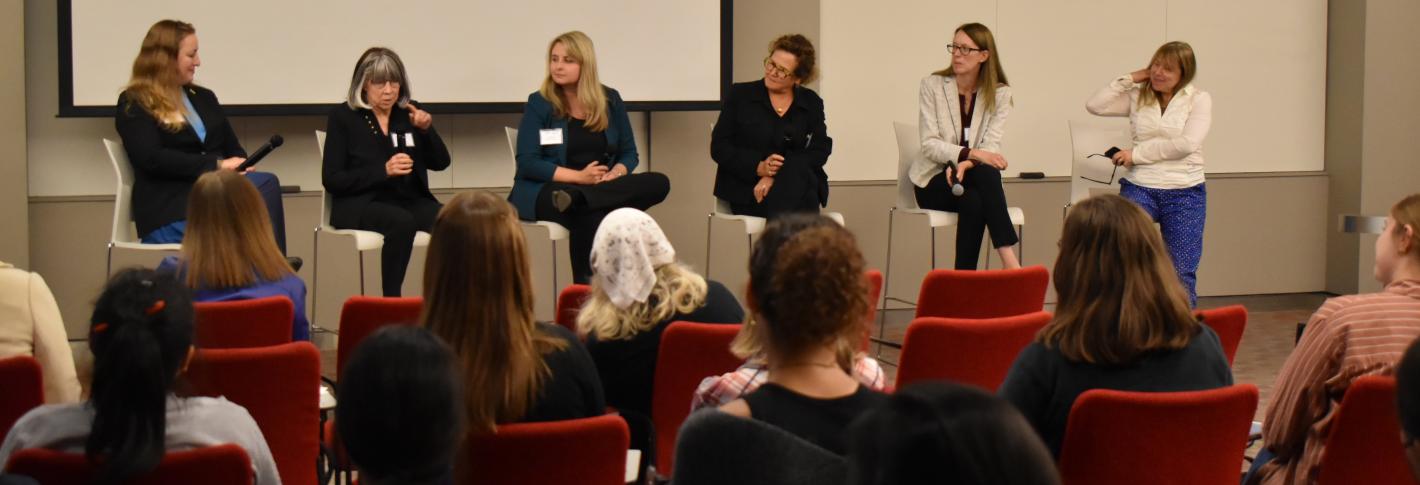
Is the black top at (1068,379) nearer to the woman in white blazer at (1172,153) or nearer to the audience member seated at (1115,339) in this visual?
the audience member seated at (1115,339)

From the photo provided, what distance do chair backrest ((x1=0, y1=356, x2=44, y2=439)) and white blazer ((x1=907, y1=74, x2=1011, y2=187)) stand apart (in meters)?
4.54

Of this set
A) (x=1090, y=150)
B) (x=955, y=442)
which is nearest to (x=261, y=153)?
(x=1090, y=150)

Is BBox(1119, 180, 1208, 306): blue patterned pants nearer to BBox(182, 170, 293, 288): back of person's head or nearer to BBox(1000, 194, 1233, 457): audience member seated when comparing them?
BBox(1000, 194, 1233, 457): audience member seated

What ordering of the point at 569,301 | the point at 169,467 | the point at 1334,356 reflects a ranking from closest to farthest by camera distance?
the point at 169,467 → the point at 1334,356 → the point at 569,301

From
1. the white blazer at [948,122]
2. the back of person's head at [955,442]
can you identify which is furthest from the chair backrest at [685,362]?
the white blazer at [948,122]

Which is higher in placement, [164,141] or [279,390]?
[164,141]

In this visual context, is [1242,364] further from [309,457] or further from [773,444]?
[773,444]

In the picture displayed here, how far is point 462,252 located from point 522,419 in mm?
331

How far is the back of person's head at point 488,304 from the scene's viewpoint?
2.40 metres

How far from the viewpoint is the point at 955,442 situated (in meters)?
1.06

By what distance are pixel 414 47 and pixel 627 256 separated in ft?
12.4

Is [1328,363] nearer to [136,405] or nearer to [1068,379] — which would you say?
[1068,379]

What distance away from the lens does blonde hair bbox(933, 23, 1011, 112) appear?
635cm

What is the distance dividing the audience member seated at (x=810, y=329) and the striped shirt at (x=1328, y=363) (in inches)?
42.2
